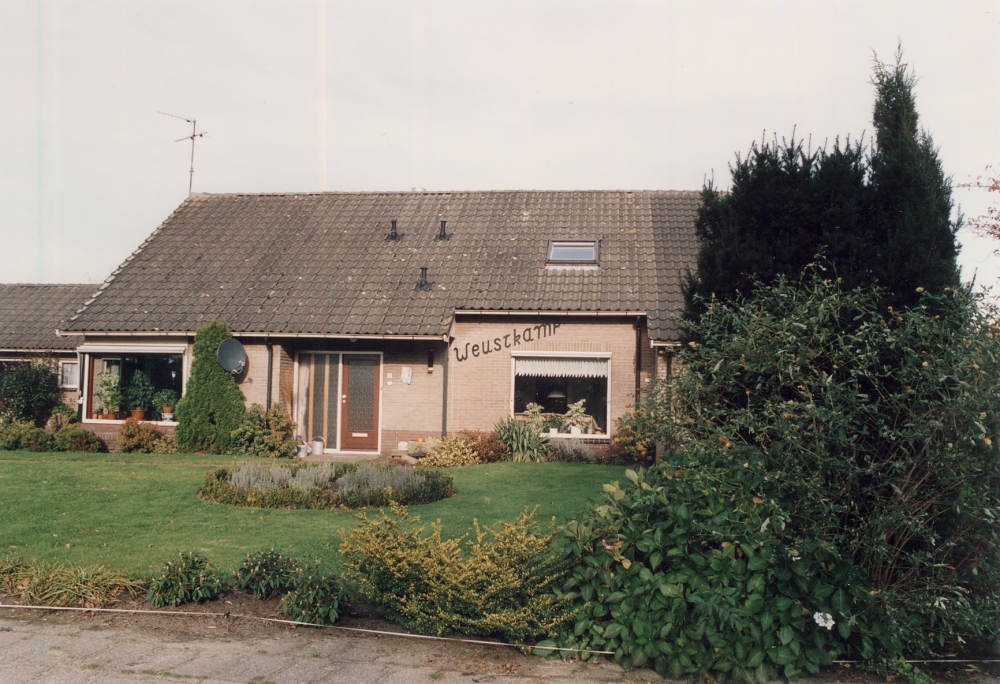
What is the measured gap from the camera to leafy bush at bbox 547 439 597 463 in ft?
45.8

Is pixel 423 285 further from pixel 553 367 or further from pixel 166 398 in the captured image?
pixel 166 398

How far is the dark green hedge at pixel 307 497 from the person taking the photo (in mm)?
9117

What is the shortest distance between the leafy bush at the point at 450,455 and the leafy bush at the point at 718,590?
8822 millimetres

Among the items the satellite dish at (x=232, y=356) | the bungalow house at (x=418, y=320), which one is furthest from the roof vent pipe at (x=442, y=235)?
the satellite dish at (x=232, y=356)

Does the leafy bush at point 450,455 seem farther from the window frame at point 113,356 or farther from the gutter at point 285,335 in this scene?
the window frame at point 113,356

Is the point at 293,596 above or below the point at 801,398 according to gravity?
below

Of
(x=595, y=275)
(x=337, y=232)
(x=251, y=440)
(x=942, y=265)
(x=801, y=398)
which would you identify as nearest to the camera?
(x=801, y=398)

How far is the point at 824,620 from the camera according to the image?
422cm

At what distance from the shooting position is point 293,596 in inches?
200

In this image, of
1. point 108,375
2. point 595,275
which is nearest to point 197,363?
point 108,375

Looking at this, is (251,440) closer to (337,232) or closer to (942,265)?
(337,232)

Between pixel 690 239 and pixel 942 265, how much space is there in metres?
11.8

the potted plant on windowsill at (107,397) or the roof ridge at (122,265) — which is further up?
the roof ridge at (122,265)

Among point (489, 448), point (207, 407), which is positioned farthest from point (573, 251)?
point (207, 407)
